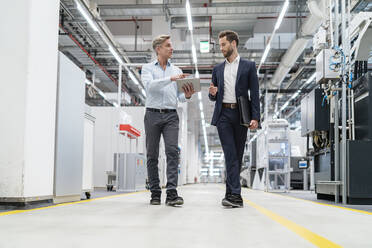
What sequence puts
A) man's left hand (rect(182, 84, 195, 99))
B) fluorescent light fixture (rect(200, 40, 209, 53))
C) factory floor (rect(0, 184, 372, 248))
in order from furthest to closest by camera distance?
fluorescent light fixture (rect(200, 40, 209, 53)), man's left hand (rect(182, 84, 195, 99)), factory floor (rect(0, 184, 372, 248))

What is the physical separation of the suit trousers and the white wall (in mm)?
1564

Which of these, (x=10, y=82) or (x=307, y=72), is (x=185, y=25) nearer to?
(x=307, y=72)

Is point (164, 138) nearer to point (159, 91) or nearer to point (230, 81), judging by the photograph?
point (159, 91)

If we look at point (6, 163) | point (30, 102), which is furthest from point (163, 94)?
point (6, 163)

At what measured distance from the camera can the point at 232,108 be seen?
3473 millimetres

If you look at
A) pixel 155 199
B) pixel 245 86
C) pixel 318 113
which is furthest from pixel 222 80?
pixel 318 113

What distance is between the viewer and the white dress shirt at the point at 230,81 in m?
3.52

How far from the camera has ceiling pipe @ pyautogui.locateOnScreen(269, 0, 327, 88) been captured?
24.4 feet

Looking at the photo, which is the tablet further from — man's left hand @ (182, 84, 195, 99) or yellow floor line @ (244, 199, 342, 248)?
yellow floor line @ (244, 199, 342, 248)

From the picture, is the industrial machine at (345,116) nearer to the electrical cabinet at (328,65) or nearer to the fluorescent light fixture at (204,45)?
the electrical cabinet at (328,65)

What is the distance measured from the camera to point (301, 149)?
15953 mm

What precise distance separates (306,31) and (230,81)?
582 centimetres

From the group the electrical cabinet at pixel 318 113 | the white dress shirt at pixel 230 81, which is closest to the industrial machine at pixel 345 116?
the electrical cabinet at pixel 318 113

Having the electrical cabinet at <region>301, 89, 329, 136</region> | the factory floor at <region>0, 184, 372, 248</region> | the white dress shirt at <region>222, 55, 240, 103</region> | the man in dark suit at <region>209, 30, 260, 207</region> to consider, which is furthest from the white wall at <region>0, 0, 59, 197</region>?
the electrical cabinet at <region>301, 89, 329, 136</region>
